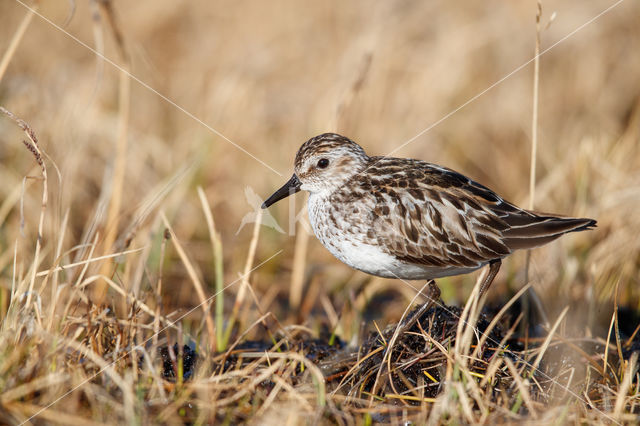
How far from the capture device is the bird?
4.51 meters

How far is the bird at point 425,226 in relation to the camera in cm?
451

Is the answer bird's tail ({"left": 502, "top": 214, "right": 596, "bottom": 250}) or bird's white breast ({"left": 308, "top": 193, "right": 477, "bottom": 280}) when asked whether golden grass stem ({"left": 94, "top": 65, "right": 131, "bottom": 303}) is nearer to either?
bird's white breast ({"left": 308, "top": 193, "right": 477, "bottom": 280})

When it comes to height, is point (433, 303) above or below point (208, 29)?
below

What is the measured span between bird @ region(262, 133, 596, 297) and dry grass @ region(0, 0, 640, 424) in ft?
1.25

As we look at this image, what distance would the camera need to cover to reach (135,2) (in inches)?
434

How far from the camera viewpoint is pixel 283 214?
7668 mm

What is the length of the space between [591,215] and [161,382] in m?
4.76

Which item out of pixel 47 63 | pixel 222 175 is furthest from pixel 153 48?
pixel 222 175

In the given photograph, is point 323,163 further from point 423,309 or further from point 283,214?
point 283,214

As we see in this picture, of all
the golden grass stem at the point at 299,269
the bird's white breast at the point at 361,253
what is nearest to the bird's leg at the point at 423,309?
the bird's white breast at the point at 361,253

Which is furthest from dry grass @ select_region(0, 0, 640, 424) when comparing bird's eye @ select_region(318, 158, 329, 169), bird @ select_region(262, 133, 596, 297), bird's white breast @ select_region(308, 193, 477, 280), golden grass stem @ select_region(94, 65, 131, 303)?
bird's eye @ select_region(318, 158, 329, 169)

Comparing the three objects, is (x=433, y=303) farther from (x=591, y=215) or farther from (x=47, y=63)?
(x=47, y=63)

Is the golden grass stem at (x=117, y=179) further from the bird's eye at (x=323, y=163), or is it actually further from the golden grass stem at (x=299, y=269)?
the golden grass stem at (x=299, y=269)

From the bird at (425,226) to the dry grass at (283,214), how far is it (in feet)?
1.25
